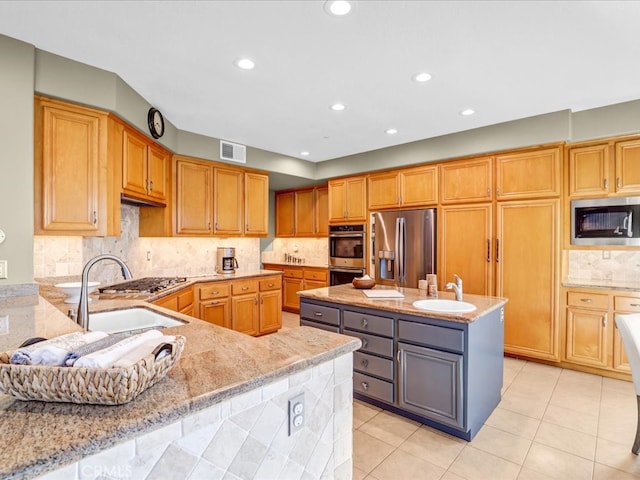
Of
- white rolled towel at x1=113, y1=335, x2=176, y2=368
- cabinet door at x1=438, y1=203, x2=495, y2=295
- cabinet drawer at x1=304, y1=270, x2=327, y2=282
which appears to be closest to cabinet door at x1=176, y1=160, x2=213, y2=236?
cabinet drawer at x1=304, y1=270, x2=327, y2=282

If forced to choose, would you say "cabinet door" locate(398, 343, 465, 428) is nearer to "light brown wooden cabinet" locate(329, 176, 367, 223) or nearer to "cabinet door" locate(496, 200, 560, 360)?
"cabinet door" locate(496, 200, 560, 360)

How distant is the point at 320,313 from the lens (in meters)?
2.87

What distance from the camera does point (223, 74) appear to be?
8.40 ft

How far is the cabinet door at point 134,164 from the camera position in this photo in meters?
2.88

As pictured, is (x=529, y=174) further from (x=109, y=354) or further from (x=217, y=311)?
(x=109, y=354)

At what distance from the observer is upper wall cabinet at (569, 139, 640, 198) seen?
320 centimetres

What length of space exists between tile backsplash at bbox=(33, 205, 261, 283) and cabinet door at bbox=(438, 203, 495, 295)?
2.79 meters

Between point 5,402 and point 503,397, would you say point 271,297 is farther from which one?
point 5,402

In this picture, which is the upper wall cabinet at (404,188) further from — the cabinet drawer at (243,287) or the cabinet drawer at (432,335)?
the cabinet drawer at (432,335)

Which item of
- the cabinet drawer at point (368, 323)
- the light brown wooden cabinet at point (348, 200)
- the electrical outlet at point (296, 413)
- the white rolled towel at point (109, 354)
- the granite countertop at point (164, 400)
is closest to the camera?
the granite countertop at point (164, 400)

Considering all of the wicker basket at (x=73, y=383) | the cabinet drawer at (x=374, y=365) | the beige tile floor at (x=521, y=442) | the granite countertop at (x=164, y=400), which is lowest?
the beige tile floor at (x=521, y=442)

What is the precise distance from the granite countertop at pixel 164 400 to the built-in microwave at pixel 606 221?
11.3 feet

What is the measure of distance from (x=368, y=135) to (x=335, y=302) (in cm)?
227

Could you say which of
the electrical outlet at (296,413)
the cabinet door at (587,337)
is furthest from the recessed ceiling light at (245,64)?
the cabinet door at (587,337)
